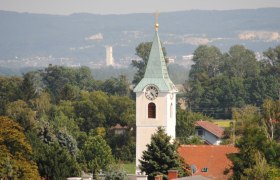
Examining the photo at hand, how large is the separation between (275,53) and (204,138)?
198 ft

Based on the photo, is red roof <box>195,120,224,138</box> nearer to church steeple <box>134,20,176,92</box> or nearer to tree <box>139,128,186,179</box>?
church steeple <box>134,20,176,92</box>

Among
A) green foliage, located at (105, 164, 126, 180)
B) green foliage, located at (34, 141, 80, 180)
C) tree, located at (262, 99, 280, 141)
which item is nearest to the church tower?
tree, located at (262, 99, 280, 141)

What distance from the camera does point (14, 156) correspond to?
5644 cm

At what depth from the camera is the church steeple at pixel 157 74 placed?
7206 centimetres

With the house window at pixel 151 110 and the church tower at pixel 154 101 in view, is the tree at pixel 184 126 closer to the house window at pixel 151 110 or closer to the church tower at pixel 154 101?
the church tower at pixel 154 101

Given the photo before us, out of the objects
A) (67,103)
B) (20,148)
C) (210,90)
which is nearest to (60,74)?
(210,90)

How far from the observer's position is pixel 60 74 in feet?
505

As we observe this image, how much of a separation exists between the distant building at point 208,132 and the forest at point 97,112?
4.55 ft

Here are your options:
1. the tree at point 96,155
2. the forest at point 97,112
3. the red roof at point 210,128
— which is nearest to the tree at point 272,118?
the forest at point 97,112

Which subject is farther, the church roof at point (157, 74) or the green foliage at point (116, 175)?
the church roof at point (157, 74)

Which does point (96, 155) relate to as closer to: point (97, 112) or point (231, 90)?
point (97, 112)

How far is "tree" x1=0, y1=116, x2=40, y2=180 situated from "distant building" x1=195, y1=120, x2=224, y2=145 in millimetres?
42704

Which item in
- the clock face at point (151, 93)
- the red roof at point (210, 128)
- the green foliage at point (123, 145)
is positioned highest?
the clock face at point (151, 93)

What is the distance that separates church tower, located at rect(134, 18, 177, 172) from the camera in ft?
234
